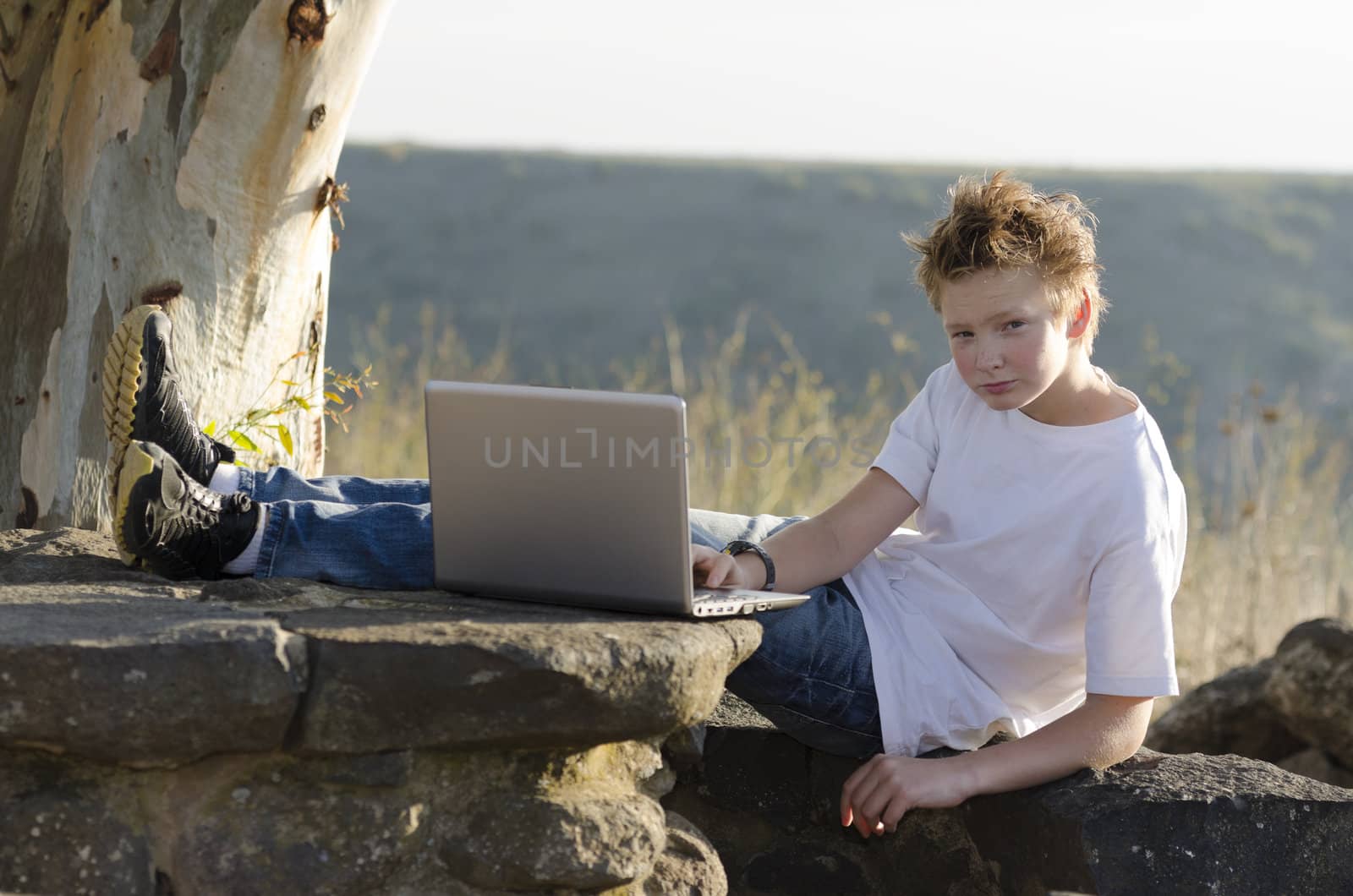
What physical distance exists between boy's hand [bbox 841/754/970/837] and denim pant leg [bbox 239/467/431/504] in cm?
92

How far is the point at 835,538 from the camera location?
2588mm

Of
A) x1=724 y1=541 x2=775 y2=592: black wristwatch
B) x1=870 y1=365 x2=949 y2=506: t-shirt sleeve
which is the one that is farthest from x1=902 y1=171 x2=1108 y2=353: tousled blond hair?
x1=724 y1=541 x2=775 y2=592: black wristwatch

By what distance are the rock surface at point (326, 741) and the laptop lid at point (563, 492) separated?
0.28 ft

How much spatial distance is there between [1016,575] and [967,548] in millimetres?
106

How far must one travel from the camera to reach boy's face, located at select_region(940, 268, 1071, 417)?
2.37m

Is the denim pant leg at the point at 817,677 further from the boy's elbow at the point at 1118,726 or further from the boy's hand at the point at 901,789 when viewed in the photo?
the boy's elbow at the point at 1118,726

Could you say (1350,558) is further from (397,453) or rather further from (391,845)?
(391,845)

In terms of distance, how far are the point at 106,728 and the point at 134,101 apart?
1.63 m

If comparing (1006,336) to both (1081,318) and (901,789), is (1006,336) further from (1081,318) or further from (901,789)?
(901,789)

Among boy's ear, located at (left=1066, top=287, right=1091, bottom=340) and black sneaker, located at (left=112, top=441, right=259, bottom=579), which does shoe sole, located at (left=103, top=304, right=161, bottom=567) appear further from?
boy's ear, located at (left=1066, top=287, right=1091, bottom=340)

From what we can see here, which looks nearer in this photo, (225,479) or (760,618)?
(760,618)

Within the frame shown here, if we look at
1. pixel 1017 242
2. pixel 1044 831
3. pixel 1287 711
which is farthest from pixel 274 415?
pixel 1287 711

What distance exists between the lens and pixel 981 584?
251cm

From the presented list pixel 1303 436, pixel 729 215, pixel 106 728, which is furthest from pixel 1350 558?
pixel 729 215
